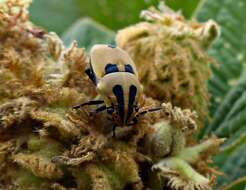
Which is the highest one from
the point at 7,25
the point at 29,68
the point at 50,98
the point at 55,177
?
the point at 7,25

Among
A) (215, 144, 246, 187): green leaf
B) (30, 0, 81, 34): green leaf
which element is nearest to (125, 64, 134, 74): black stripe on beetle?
(215, 144, 246, 187): green leaf

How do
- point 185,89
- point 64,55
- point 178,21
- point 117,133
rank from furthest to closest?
point 178,21
point 185,89
point 64,55
point 117,133

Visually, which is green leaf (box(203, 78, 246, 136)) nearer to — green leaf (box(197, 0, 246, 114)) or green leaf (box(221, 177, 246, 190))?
green leaf (box(197, 0, 246, 114))

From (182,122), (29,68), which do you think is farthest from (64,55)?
(182,122)

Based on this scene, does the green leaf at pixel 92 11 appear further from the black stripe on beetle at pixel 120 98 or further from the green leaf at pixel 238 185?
the black stripe on beetle at pixel 120 98

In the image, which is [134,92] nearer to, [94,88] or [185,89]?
[94,88]

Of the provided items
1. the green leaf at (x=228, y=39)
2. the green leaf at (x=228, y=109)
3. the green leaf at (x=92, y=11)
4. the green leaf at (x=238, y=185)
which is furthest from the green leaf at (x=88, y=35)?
the green leaf at (x=238, y=185)

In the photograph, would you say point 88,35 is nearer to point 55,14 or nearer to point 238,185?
point 55,14
